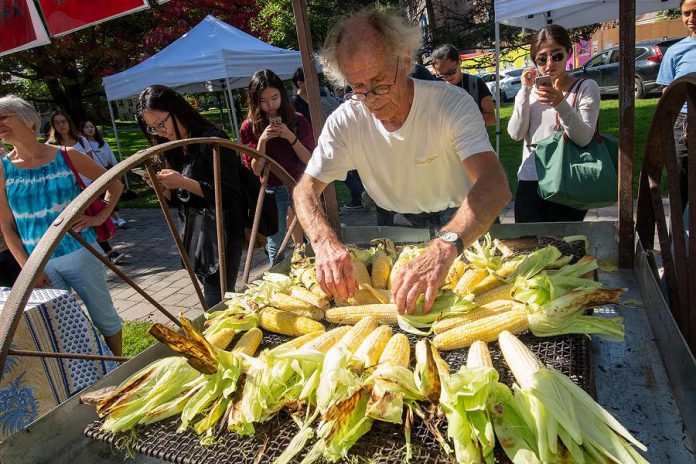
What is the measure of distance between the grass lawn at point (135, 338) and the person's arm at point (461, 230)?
3.07m

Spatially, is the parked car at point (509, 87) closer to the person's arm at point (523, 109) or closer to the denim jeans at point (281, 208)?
the denim jeans at point (281, 208)

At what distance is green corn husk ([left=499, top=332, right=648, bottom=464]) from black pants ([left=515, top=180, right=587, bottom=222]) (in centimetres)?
223

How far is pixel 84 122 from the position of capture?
348 inches

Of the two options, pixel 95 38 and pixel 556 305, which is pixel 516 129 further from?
pixel 95 38

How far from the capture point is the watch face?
5.80 feet

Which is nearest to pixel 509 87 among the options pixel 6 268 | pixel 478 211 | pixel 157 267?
pixel 157 267

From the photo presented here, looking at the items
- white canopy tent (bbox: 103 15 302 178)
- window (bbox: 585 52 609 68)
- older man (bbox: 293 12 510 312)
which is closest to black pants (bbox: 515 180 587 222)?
older man (bbox: 293 12 510 312)

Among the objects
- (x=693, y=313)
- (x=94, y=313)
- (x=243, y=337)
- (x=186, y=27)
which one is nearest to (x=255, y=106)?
(x=94, y=313)

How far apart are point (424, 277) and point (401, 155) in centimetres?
89

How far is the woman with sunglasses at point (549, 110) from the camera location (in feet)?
8.93

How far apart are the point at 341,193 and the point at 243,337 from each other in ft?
25.1

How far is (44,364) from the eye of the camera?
280cm

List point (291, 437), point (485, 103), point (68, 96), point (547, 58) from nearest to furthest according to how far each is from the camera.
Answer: point (291, 437)
point (547, 58)
point (485, 103)
point (68, 96)

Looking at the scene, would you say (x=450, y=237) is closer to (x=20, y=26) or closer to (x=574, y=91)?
(x=574, y=91)
